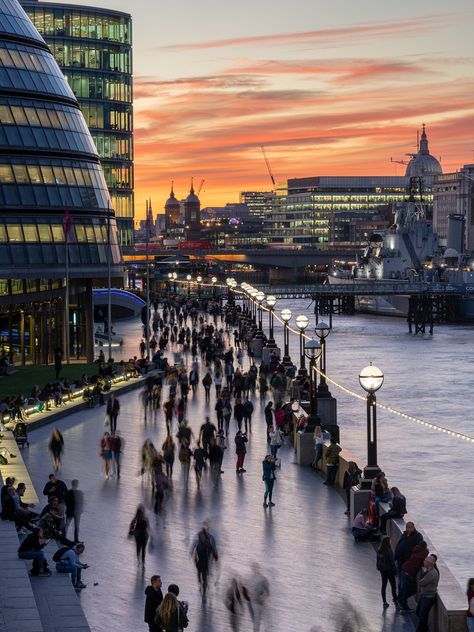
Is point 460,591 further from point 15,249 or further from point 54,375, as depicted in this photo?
point 15,249

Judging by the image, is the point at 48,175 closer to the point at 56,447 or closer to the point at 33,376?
the point at 33,376

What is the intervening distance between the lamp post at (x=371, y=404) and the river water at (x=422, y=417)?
96.4 inches

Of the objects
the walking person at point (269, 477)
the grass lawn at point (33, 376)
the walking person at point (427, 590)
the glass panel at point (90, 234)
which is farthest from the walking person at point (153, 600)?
the glass panel at point (90, 234)

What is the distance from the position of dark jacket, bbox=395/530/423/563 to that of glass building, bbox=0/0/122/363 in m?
45.7

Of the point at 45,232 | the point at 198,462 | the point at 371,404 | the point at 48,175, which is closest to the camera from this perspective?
the point at 371,404

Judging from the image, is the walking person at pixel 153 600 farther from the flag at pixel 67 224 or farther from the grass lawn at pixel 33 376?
the flag at pixel 67 224

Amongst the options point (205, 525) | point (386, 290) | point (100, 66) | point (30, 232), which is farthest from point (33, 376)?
point (386, 290)

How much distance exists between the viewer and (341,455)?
35688mm

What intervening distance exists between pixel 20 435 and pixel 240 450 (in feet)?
27.4

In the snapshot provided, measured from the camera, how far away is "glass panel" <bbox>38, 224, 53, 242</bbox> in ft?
235

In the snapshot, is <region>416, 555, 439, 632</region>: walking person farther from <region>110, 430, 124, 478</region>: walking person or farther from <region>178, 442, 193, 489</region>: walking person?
<region>110, 430, 124, 478</region>: walking person

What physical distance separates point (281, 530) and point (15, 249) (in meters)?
43.0

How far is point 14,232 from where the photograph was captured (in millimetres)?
70062

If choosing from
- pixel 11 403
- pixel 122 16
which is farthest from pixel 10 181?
pixel 122 16
